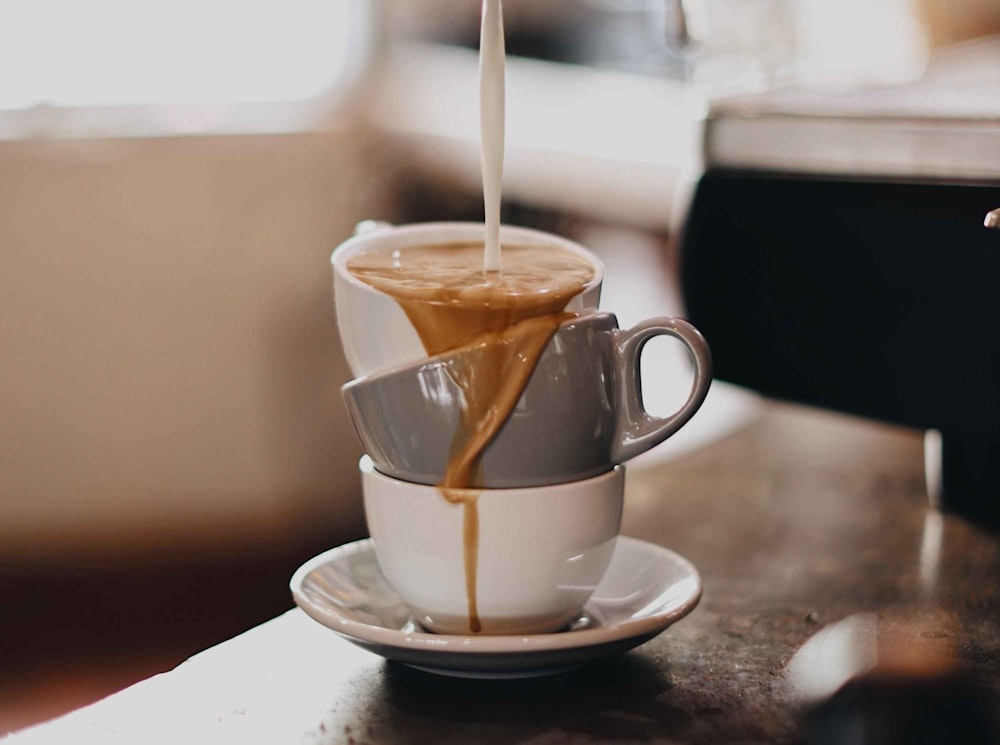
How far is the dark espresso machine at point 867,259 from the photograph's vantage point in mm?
776

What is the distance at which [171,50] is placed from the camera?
2453 millimetres

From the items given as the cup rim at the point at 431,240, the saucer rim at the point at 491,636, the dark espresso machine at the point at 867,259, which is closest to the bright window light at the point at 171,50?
the dark espresso machine at the point at 867,259

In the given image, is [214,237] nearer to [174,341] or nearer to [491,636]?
[174,341]

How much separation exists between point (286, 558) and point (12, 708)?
0.73 metres

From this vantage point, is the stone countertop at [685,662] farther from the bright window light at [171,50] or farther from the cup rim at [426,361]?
the bright window light at [171,50]

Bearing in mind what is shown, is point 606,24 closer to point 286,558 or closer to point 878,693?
point 286,558

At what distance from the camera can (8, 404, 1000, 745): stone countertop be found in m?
0.50

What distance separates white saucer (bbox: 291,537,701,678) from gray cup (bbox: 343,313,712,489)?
0.24 feet

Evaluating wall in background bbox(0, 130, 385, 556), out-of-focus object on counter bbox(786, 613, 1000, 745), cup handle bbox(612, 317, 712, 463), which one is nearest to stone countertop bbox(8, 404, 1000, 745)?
out-of-focus object on counter bbox(786, 613, 1000, 745)

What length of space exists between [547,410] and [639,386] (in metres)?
0.05

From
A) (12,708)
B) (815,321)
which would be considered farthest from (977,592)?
(12,708)

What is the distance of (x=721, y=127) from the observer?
2.99 feet

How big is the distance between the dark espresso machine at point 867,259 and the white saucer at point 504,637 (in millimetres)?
278

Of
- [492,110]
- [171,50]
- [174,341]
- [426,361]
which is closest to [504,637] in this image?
[426,361]
